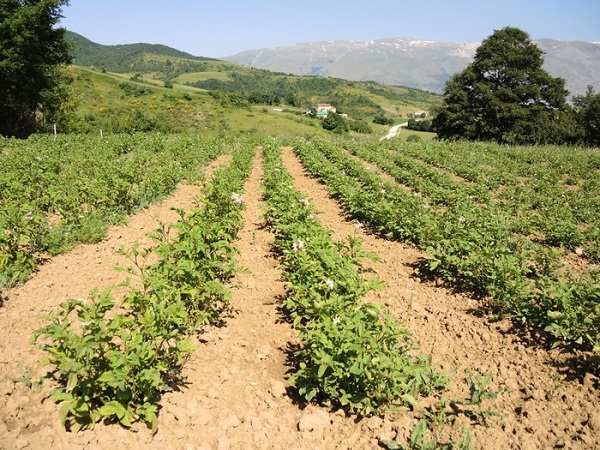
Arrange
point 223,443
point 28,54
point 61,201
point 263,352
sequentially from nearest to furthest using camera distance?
point 223,443
point 263,352
point 61,201
point 28,54

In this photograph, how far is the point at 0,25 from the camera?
22969 mm

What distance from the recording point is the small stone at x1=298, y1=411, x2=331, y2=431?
3.27 m

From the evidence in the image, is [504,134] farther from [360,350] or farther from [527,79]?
[360,350]

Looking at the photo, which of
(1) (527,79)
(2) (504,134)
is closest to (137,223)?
(2) (504,134)

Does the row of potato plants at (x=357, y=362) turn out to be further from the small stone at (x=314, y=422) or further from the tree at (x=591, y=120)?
the tree at (x=591, y=120)

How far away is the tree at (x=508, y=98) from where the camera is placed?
34531 mm

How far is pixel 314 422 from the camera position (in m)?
3.31

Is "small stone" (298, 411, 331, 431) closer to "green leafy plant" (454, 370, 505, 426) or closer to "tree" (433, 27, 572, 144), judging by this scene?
"green leafy plant" (454, 370, 505, 426)

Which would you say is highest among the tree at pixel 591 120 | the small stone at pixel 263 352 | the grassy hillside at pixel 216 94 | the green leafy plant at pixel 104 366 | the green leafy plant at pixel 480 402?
the grassy hillside at pixel 216 94

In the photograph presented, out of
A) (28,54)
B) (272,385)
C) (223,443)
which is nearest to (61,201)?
(272,385)

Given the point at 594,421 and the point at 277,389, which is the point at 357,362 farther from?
the point at 594,421

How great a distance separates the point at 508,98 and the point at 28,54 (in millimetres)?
40049

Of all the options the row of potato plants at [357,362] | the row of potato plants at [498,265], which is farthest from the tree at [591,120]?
the row of potato plants at [357,362]

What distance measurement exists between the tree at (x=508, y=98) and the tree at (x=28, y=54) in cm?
3444
